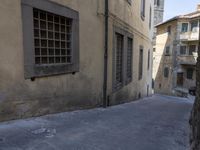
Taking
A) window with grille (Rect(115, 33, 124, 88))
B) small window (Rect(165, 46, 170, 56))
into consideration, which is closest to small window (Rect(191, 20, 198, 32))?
small window (Rect(165, 46, 170, 56))

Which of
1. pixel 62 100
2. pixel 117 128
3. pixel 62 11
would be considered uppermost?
pixel 62 11

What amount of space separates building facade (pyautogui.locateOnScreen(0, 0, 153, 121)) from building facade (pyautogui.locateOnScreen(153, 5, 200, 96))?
19279 millimetres

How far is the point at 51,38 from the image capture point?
472 cm

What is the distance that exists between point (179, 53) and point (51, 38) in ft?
79.2

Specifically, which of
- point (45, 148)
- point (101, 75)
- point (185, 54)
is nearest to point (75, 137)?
point (45, 148)

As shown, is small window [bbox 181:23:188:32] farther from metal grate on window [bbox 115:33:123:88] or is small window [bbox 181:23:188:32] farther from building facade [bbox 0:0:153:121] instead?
building facade [bbox 0:0:153:121]

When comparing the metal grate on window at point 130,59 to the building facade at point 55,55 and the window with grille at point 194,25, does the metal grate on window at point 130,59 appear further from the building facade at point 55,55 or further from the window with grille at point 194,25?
the window with grille at point 194,25

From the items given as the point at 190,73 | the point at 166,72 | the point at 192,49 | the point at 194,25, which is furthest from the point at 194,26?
the point at 166,72

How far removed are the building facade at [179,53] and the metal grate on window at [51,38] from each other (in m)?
21.4

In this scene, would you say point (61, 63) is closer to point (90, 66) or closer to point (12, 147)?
point (90, 66)

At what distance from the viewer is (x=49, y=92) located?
4.57m

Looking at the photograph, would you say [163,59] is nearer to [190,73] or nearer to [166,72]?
[166,72]

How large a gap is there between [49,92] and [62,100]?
483mm

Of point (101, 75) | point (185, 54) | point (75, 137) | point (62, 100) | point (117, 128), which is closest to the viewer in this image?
point (75, 137)
